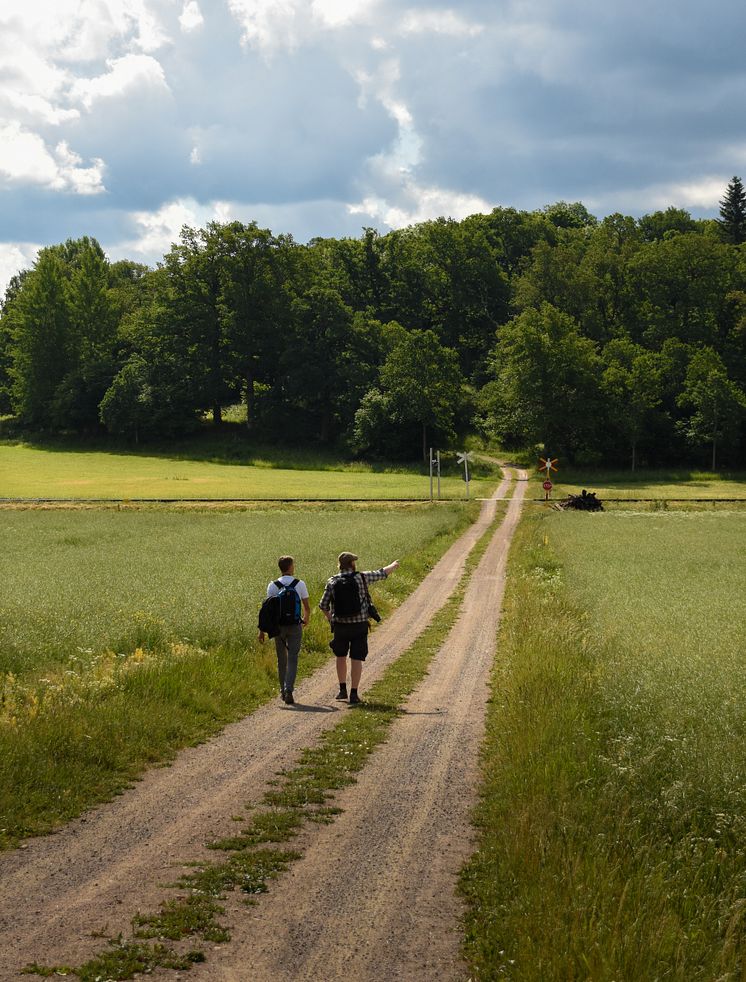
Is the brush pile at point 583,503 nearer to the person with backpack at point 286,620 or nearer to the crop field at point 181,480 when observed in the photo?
the crop field at point 181,480

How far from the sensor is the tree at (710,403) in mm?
85438

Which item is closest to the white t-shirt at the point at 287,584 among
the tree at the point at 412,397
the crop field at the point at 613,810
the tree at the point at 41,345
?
the crop field at the point at 613,810

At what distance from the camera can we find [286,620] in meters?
13.7

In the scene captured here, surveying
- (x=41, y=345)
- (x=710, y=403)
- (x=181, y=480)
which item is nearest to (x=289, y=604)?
(x=181, y=480)

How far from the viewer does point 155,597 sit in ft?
70.3

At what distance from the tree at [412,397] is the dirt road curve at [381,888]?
260 ft

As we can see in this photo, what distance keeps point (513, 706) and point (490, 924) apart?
5.47 metres

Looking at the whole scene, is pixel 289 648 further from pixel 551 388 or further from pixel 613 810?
pixel 551 388

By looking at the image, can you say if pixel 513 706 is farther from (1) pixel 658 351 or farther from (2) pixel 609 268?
(2) pixel 609 268

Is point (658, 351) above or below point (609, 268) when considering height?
below

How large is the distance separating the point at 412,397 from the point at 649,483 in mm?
27018

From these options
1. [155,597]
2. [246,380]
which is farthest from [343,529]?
[246,380]

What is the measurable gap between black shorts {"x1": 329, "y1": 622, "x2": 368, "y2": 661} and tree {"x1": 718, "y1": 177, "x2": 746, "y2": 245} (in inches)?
5238

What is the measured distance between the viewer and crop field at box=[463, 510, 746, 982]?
577 centimetres
